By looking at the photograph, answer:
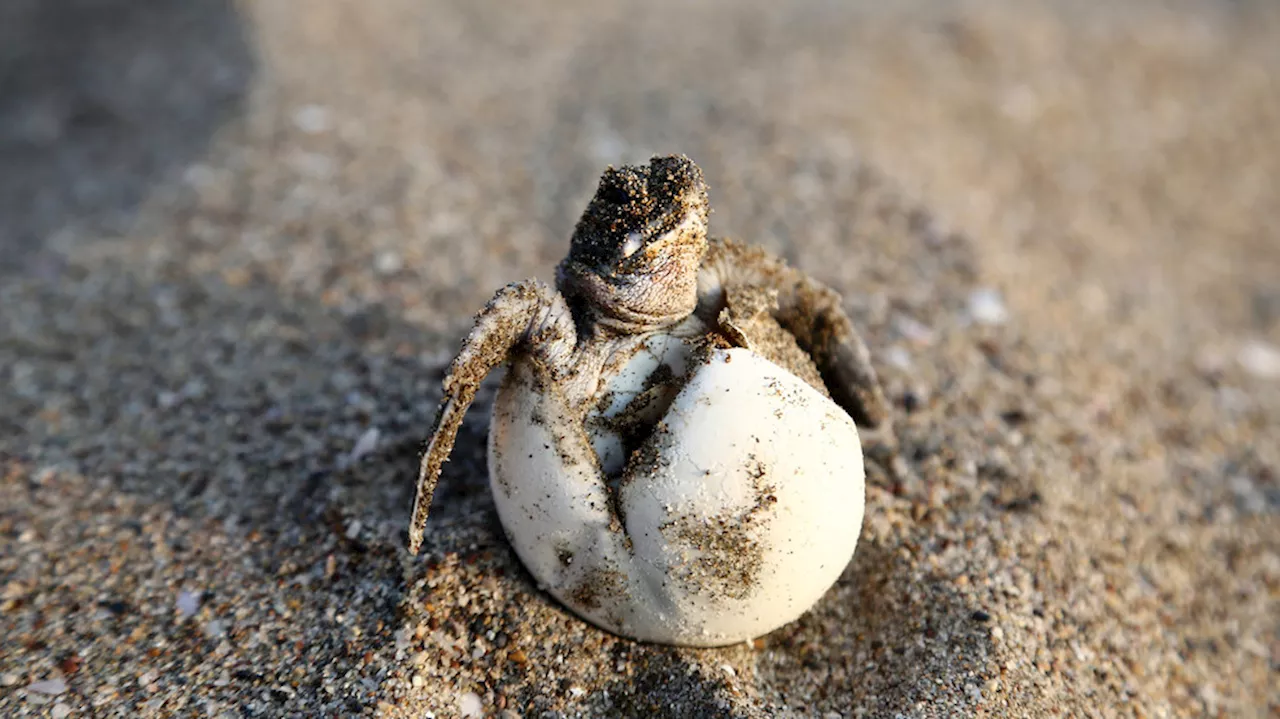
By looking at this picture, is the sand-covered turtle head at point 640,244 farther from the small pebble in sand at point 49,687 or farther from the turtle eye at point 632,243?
the small pebble in sand at point 49,687

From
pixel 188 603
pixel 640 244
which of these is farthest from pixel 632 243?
pixel 188 603

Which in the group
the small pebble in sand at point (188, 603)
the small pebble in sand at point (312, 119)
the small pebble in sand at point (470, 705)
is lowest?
the small pebble in sand at point (470, 705)

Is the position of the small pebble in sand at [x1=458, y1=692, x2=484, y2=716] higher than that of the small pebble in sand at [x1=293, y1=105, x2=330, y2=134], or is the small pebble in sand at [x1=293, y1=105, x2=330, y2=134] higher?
the small pebble in sand at [x1=293, y1=105, x2=330, y2=134]

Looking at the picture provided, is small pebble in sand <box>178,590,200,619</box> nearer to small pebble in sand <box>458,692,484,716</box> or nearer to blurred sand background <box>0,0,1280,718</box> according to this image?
blurred sand background <box>0,0,1280,718</box>

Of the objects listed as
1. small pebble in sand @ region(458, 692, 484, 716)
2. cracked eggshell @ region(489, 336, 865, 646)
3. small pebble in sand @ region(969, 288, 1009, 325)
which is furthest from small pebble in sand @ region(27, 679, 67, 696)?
small pebble in sand @ region(969, 288, 1009, 325)

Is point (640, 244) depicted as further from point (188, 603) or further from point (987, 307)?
point (987, 307)

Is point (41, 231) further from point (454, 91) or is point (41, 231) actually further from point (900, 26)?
point (900, 26)

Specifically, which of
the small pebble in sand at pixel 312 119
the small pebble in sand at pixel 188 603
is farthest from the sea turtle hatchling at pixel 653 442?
the small pebble in sand at pixel 312 119
